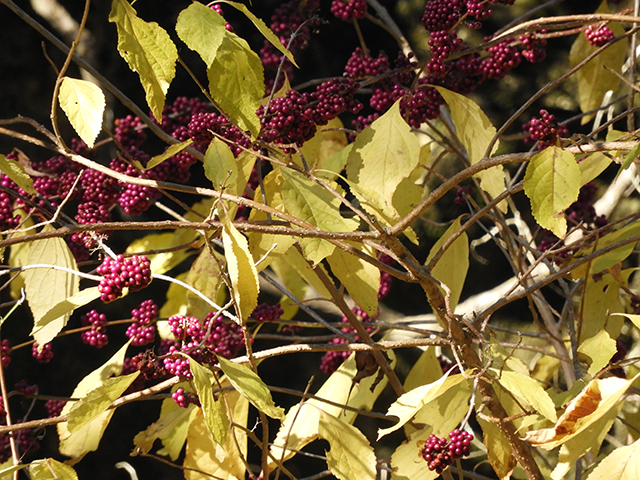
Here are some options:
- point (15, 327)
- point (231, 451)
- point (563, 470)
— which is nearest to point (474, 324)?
point (563, 470)

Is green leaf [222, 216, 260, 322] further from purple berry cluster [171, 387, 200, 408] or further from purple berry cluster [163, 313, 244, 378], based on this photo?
purple berry cluster [171, 387, 200, 408]

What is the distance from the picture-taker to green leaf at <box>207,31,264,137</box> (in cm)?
53

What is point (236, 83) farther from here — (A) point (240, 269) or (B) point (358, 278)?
(B) point (358, 278)

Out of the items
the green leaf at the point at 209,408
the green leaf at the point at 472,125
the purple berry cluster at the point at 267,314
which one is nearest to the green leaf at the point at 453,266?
the green leaf at the point at 472,125

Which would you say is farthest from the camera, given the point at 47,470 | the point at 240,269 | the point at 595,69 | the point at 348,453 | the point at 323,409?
the point at 595,69

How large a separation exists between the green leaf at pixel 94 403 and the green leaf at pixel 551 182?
39cm

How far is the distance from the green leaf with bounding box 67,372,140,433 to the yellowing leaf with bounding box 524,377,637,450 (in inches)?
14.1

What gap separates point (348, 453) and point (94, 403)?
0.30 meters

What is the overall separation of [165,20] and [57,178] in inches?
21.6

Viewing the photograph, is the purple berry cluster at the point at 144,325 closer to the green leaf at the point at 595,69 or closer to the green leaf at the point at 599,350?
the green leaf at the point at 599,350

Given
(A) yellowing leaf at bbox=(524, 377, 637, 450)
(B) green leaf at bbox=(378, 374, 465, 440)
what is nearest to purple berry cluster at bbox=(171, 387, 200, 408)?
(B) green leaf at bbox=(378, 374, 465, 440)

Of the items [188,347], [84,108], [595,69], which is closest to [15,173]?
[84,108]

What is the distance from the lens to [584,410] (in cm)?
50

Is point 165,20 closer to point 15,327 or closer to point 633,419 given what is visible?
point 15,327
